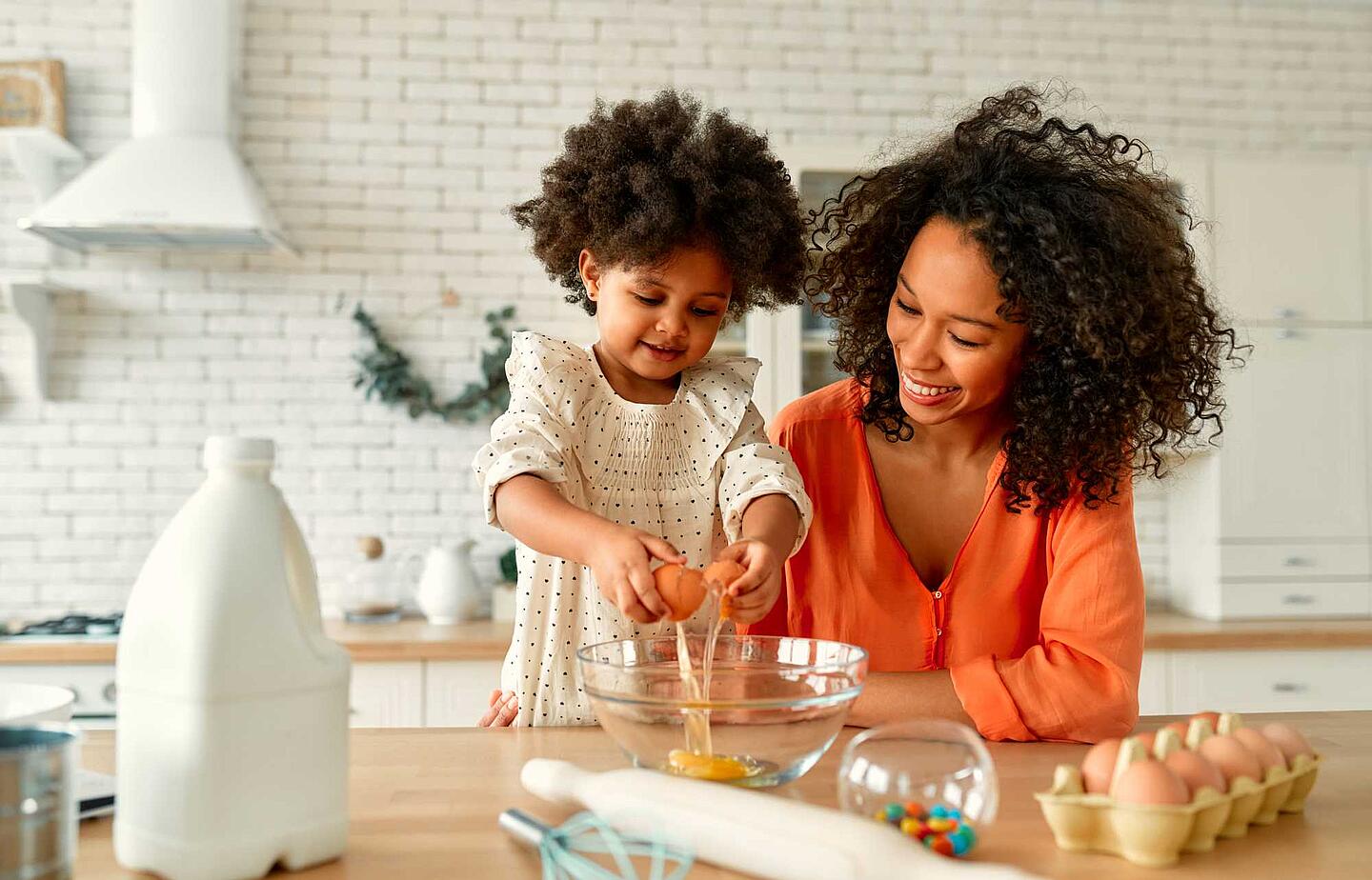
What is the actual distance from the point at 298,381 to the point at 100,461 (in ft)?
2.10

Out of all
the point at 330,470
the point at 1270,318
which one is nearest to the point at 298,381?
the point at 330,470

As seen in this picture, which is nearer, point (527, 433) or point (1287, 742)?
point (1287, 742)

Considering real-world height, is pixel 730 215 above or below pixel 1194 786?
above

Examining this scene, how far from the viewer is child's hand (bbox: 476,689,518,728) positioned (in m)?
1.50

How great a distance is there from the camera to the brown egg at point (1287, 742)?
917mm

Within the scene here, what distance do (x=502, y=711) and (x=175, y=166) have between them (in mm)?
2302

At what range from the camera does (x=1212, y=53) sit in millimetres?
3840

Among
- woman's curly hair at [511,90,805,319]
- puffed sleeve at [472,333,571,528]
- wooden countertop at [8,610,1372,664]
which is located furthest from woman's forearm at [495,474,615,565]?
wooden countertop at [8,610,1372,664]

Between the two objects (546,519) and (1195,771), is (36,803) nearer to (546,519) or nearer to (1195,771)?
(546,519)

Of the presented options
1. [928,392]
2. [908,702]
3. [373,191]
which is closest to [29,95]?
[373,191]

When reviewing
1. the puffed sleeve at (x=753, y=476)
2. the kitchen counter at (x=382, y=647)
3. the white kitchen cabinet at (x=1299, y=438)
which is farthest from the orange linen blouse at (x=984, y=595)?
the white kitchen cabinet at (x=1299, y=438)

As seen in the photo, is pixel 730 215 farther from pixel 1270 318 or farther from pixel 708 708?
pixel 1270 318

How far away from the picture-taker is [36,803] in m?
0.64

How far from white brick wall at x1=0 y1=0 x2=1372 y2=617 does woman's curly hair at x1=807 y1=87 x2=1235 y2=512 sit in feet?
6.74
